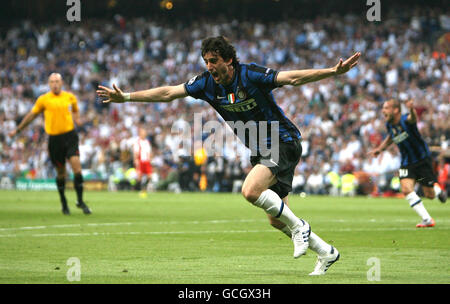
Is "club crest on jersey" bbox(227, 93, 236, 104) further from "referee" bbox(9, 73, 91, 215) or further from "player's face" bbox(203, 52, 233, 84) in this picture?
"referee" bbox(9, 73, 91, 215)

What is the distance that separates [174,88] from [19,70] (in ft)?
118

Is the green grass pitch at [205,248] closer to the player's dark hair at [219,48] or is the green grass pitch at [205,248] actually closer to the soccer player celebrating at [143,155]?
the player's dark hair at [219,48]

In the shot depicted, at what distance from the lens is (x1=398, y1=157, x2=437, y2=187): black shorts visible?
585 inches

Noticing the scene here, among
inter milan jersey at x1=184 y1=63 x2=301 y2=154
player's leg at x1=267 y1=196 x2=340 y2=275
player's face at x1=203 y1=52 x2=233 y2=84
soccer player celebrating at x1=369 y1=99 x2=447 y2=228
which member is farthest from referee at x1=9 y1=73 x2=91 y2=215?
player's leg at x1=267 y1=196 x2=340 y2=275

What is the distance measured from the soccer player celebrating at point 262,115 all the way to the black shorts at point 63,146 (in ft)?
26.8

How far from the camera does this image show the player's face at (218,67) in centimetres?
803

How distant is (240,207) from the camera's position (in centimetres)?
2078

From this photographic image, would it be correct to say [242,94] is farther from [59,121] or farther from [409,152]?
[59,121]

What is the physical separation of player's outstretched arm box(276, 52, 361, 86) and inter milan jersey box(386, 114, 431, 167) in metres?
7.45

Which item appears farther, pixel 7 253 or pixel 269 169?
pixel 7 253

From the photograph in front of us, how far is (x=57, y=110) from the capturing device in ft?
54.2

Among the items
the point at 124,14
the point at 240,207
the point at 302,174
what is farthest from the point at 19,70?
the point at 240,207

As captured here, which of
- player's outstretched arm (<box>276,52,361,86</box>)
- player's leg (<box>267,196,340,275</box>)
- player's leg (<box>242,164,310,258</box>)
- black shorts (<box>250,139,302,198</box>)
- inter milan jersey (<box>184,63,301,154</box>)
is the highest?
player's outstretched arm (<box>276,52,361,86</box>)
